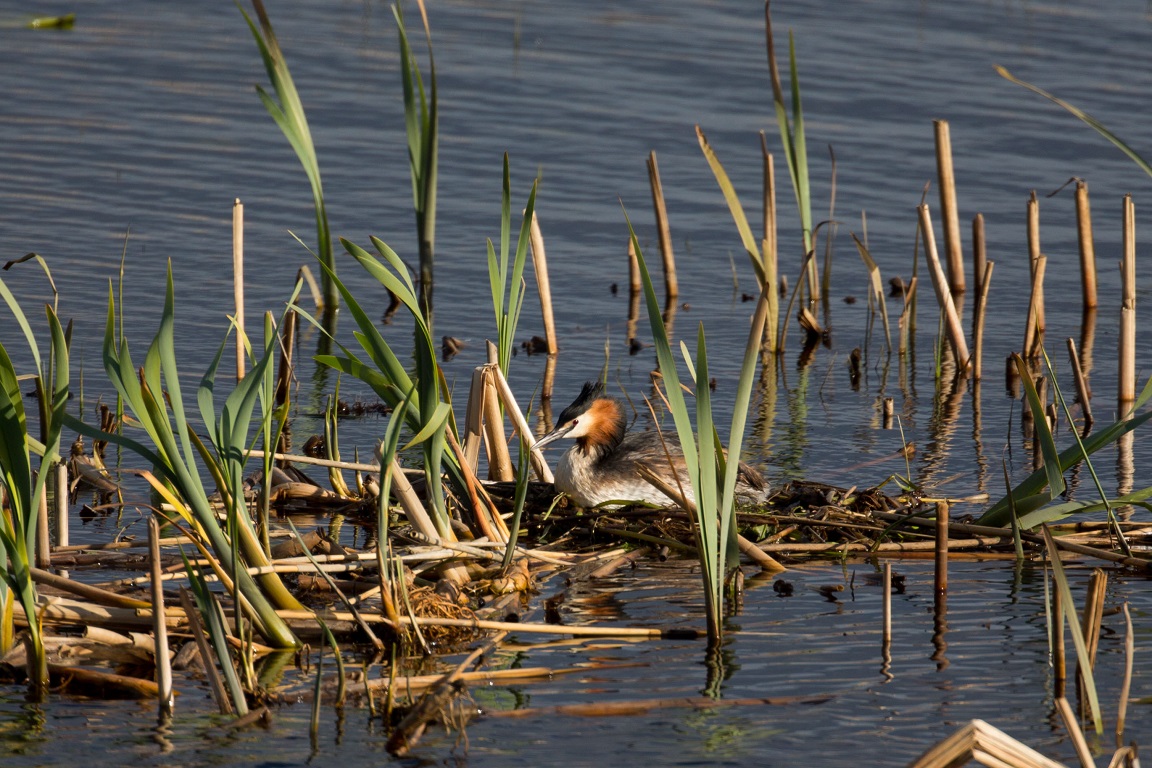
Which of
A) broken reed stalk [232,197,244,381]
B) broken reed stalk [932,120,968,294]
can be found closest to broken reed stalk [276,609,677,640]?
broken reed stalk [232,197,244,381]

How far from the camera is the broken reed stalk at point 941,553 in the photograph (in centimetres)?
505

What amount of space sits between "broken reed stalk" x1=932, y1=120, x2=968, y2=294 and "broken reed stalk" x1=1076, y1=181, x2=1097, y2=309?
75 centimetres

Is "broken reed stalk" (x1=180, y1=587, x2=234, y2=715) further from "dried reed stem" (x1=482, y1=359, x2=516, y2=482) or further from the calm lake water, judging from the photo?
"dried reed stem" (x1=482, y1=359, x2=516, y2=482)

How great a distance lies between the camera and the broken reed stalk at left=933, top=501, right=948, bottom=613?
16.6 ft

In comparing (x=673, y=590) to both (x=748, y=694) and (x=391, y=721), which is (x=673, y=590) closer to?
(x=748, y=694)

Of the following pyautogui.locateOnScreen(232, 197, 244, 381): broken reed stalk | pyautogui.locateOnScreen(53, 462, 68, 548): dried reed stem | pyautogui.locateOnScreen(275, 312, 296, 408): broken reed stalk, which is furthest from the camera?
pyautogui.locateOnScreen(275, 312, 296, 408): broken reed stalk

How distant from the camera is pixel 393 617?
15.3 feet

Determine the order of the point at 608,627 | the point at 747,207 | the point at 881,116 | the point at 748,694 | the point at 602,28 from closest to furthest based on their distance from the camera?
the point at 748,694 < the point at 608,627 < the point at 747,207 < the point at 881,116 < the point at 602,28

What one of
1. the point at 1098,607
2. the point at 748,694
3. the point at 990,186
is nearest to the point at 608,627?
the point at 748,694

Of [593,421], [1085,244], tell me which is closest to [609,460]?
[593,421]

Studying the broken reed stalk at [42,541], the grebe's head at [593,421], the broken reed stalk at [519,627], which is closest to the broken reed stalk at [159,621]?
the broken reed stalk at [519,627]

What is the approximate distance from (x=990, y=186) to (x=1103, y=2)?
23.0ft

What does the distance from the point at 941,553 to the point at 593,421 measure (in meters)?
2.11

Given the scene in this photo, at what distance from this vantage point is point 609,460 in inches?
262
